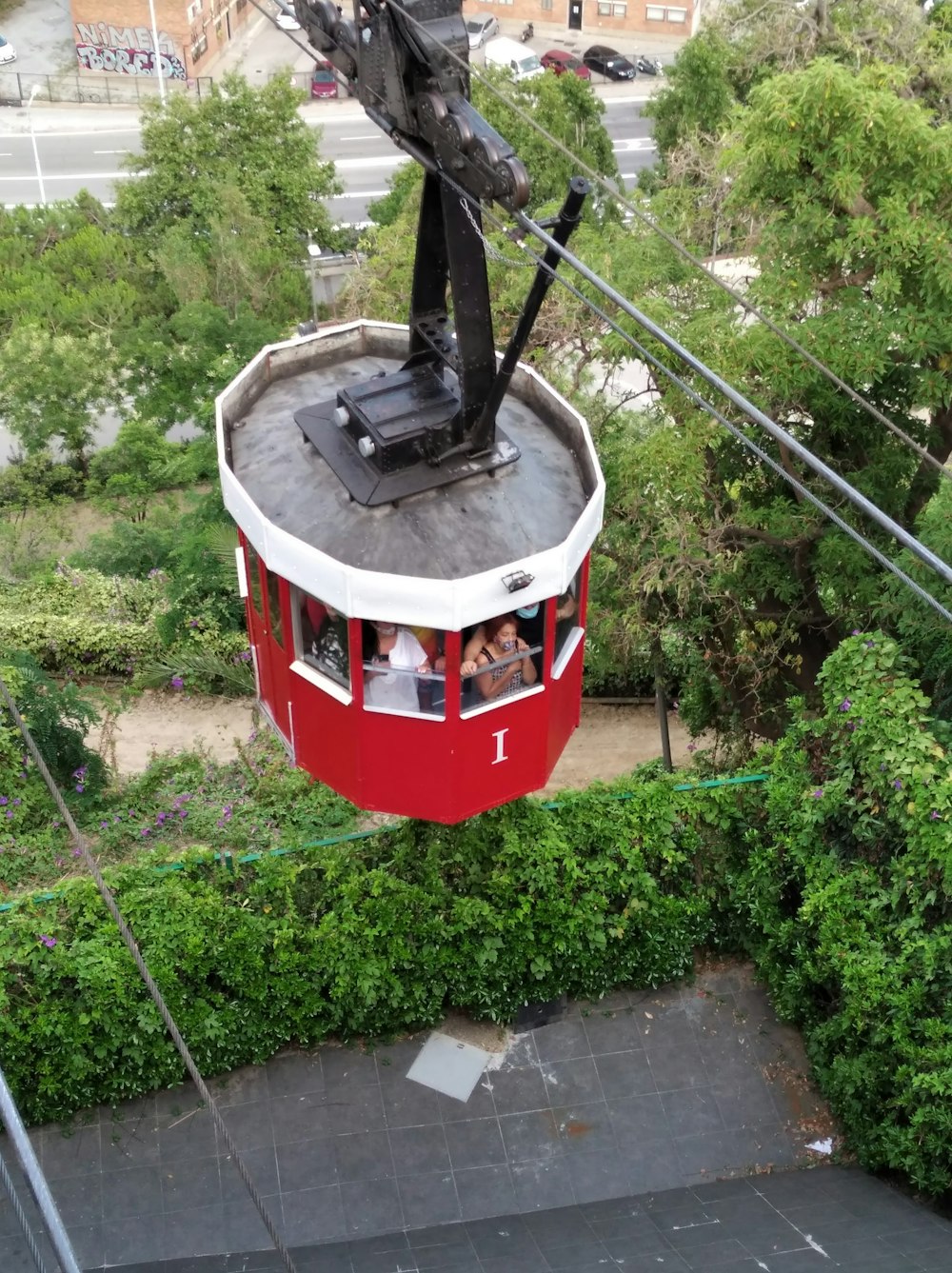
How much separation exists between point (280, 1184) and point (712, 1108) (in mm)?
3774

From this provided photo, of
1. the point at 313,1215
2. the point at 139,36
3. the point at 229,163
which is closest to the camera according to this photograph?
the point at 313,1215

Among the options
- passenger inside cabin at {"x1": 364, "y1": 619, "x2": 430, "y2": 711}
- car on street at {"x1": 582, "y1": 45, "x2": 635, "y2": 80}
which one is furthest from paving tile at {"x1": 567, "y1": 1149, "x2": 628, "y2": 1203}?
car on street at {"x1": 582, "y1": 45, "x2": 635, "y2": 80}

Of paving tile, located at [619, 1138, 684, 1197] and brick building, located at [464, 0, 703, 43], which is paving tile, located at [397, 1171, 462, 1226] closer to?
paving tile, located at [619, 1138, 684, 1197]

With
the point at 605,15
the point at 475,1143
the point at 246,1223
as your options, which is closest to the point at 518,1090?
the point at 475,1143

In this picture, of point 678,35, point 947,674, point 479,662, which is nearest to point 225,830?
point 479,662

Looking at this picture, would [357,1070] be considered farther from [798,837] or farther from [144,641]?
[144,641]

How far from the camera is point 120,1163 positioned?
37.8ft

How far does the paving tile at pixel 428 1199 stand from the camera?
11289 mm

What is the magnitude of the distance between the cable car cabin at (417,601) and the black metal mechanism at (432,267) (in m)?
0.08

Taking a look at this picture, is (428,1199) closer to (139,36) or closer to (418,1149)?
(418,1149)

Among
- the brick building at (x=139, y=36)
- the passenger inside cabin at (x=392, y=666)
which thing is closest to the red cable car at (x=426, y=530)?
the passenger inside cabin at (x=392, y=666)

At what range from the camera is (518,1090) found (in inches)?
481

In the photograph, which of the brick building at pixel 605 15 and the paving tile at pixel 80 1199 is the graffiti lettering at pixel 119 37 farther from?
the paving tile at pixel 80 1199

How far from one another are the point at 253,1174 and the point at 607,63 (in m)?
39.3
